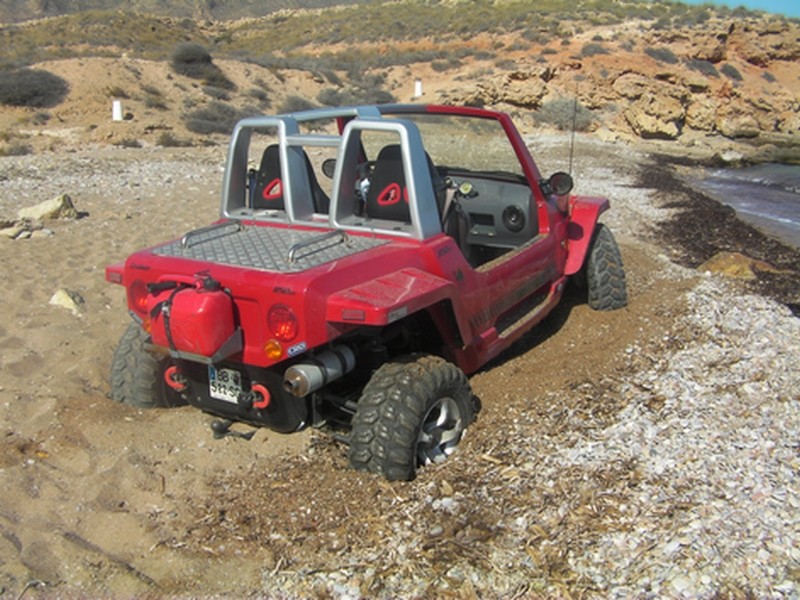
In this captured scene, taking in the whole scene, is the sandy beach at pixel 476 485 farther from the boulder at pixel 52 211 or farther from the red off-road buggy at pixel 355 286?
the boulder at pixel 52 211

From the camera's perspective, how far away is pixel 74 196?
10570mm

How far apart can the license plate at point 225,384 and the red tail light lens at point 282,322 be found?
1.57 feet

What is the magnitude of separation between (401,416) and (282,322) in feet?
2.25

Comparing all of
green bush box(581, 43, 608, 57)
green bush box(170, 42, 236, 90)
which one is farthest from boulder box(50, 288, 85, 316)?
green bush box(581, 43, 608, 57)

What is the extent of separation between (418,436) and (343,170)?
4.96 feet

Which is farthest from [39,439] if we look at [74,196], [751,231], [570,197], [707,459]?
[751,231]

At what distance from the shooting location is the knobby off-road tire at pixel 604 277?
6.23 metres

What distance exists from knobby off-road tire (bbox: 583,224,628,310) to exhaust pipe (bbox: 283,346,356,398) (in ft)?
9.67

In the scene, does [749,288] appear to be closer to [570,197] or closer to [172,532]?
[570,197]

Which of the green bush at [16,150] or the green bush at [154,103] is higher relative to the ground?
the green bush at [154,103]

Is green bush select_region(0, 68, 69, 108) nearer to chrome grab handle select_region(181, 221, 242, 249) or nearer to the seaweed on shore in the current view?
the seaweed on shore

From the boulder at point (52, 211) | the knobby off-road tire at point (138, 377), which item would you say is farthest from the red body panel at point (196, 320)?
the boulder at point (52, 211)

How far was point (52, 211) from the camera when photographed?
884 centimetres

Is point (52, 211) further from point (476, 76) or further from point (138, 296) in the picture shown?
point (476, 76)
